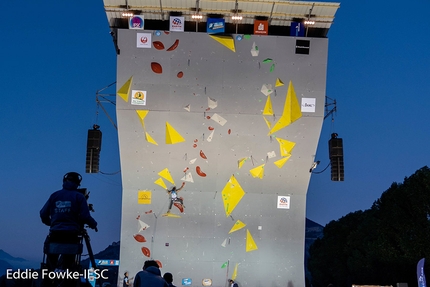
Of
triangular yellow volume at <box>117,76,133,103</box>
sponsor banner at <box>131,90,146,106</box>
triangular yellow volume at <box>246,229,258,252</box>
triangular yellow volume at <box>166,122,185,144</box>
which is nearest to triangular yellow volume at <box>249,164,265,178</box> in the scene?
triangular yellow volume at <box>246,229,258,252</box>

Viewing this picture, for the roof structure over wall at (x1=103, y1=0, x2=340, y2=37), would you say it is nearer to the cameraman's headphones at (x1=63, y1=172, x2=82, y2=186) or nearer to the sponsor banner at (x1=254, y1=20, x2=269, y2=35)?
the sponsor banner at (x1=254, y1=20, x2=269, y2=35)

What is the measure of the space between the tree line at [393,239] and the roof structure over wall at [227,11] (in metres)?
15.3

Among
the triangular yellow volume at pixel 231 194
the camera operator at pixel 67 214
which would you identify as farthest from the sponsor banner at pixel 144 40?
the camera operator at pixel 67 214

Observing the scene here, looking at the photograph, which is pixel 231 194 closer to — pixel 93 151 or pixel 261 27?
pixel 93 151

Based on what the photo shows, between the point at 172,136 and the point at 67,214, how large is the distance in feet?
32.7

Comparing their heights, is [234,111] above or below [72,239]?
above

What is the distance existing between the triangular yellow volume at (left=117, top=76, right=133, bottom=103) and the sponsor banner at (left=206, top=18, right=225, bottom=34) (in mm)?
2542

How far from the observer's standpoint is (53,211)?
6.72 m

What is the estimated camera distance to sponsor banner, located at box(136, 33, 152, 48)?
16.0m

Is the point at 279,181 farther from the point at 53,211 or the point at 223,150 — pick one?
the point at 53,211

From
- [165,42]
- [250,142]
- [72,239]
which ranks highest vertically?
[165,42]

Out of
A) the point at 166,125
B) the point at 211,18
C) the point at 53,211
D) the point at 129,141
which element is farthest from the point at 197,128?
the point at 53,211

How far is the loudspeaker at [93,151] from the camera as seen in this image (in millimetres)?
15984

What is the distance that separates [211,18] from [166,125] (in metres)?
3.19
